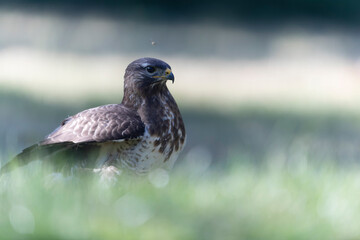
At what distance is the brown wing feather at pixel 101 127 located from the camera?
416cm

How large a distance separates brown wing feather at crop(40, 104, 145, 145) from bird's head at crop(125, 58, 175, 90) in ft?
0.80

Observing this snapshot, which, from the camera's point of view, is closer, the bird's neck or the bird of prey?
the bird of prey

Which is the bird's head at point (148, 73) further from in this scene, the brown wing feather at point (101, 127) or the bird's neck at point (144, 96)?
the brown wing feather at point (101, 127)

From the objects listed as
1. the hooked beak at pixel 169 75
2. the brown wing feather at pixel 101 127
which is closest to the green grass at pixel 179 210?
the brown wing feather at pixel 101 127

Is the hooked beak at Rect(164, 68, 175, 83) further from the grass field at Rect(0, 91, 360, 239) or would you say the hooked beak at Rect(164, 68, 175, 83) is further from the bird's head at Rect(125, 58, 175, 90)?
the grass field at Rect(0, 91, 360, 239)

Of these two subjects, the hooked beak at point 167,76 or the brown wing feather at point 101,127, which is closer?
the brown wing feather at point 101,127

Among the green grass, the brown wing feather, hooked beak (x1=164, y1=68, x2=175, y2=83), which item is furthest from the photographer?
hooked beak (x1=164, y1=68, x2=175, y2=83)

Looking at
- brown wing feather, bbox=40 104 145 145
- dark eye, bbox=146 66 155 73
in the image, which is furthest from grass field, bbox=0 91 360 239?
dark eye, bbox=146 66 155 73

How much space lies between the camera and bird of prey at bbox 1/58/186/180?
4180 millimetres

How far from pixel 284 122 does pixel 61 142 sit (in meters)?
5.66

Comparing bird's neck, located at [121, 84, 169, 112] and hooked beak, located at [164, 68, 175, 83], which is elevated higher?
hooked beak, located at [164, 68, 175, 83]

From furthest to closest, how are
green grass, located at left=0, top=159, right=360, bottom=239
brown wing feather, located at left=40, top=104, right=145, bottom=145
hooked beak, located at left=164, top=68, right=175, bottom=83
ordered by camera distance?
hooked beak, located at left=164, top=68, right=175, bottom=83 < brown wing feather, located at left=40, top=104, right=145, bottom=145 < green grass, located at left=0, top=159, right=360, bottom=239

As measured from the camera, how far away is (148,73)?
4.58 metres

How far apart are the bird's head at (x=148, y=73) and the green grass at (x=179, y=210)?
1.40 meters
